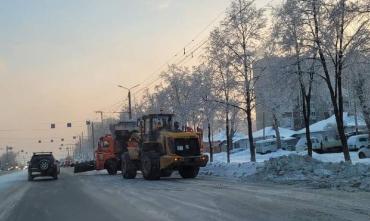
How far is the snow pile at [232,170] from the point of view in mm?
29300

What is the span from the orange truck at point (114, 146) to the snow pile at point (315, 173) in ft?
49.4

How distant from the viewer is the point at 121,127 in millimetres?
41781

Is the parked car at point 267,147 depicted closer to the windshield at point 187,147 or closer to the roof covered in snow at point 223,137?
the roof covered in snow at point 223,137

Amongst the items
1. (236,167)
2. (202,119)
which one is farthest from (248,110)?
(202,119)

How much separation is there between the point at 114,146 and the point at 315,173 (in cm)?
2100

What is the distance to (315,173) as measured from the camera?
24.0m

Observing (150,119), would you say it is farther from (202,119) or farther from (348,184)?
(202,119)

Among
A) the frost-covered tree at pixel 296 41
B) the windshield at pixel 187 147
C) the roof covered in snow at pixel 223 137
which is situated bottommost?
the windshield at pixel 187 147

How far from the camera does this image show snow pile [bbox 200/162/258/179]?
29.3m

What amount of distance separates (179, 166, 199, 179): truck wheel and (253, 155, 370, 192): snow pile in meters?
3.68

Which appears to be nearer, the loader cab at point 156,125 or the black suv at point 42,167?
the loader cab at point 156,125

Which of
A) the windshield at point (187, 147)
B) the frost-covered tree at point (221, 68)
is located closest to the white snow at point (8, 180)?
the windshield at point (187, 147)

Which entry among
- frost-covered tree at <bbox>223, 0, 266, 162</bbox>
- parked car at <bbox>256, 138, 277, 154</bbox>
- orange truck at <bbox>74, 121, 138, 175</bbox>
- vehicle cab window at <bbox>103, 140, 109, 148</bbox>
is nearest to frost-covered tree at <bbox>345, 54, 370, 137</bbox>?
frost-covered tree at <bbox>223, 0, 266, 162</bbox>

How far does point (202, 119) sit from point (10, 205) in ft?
137
